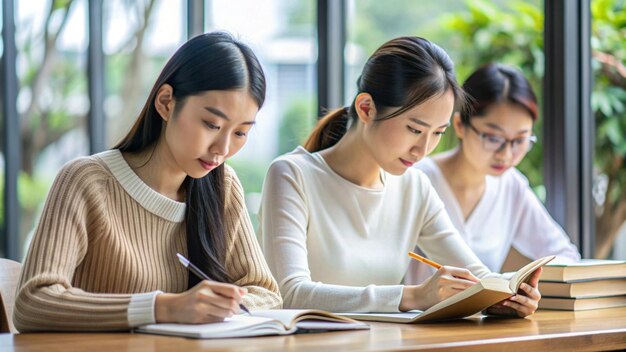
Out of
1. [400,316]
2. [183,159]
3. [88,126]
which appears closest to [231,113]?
[183,159]

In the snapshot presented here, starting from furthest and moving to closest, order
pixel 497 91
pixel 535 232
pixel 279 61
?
pixel 279 61 → pixel 535 232 → pixel 497 91

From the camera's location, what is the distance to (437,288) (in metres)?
2.06

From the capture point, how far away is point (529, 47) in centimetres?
360

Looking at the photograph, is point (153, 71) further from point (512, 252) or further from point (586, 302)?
point (586, 302)

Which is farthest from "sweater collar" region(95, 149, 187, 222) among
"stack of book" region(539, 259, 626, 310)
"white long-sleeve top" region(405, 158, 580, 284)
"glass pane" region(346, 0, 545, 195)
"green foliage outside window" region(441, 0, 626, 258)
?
"green foliage outside window" region(441, 0, 626, 258)

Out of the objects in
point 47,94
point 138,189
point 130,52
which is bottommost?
point 138,189

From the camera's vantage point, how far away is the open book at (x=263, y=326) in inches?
65.3

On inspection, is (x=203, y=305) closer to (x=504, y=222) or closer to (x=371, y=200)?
(x=371, y=200)

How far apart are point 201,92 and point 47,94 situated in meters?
3.99

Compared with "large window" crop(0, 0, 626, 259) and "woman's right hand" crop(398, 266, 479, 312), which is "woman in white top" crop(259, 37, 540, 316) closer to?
"woman's right hand" crop(398, 266, 479, 312)

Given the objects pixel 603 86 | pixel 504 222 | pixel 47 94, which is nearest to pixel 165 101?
pixel 504 222

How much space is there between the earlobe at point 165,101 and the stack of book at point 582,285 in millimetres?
994

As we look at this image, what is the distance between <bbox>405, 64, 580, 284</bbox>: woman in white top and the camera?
301 cm

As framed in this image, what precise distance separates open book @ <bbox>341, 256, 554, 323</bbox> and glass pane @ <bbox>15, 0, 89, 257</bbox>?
3.72m
